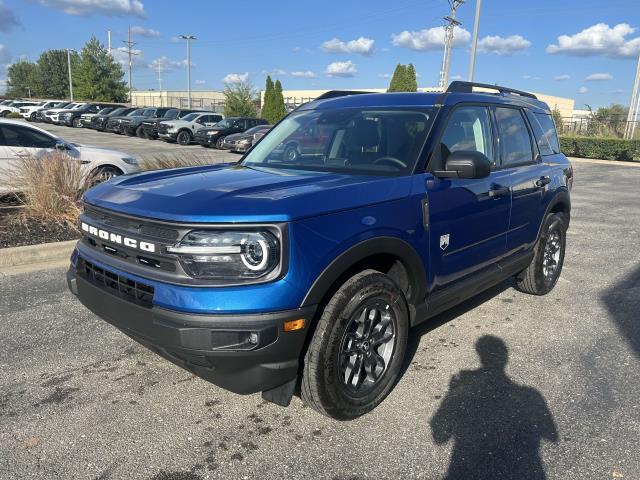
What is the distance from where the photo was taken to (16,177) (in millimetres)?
7258

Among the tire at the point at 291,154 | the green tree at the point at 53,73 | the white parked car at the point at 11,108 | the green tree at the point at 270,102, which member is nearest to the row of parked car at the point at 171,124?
the white parked car at the point at 11,108

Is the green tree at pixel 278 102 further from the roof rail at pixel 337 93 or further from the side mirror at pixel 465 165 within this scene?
the side mirror at pixel 465 165

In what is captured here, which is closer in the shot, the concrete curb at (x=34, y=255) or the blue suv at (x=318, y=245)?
the blue suv at (x=318, y=245)

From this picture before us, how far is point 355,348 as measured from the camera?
2.97 metres

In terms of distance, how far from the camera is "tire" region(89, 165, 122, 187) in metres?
7.74

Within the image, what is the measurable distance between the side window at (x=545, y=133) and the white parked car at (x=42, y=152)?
610cm

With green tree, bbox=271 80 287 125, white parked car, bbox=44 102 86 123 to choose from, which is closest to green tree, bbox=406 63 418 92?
green tree, bbox=271 80 287 125

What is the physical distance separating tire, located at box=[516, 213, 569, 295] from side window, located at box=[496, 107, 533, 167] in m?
0.79

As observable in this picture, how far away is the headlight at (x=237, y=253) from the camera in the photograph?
2.44m

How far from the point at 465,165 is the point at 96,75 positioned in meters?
68.6

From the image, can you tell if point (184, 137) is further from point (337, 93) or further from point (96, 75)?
point (96, 75)

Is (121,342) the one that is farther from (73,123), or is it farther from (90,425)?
(73,123)

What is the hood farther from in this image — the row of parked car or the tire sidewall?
the row of parked car

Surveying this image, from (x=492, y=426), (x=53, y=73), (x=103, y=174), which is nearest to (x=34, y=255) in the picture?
(x=103, y=174)
